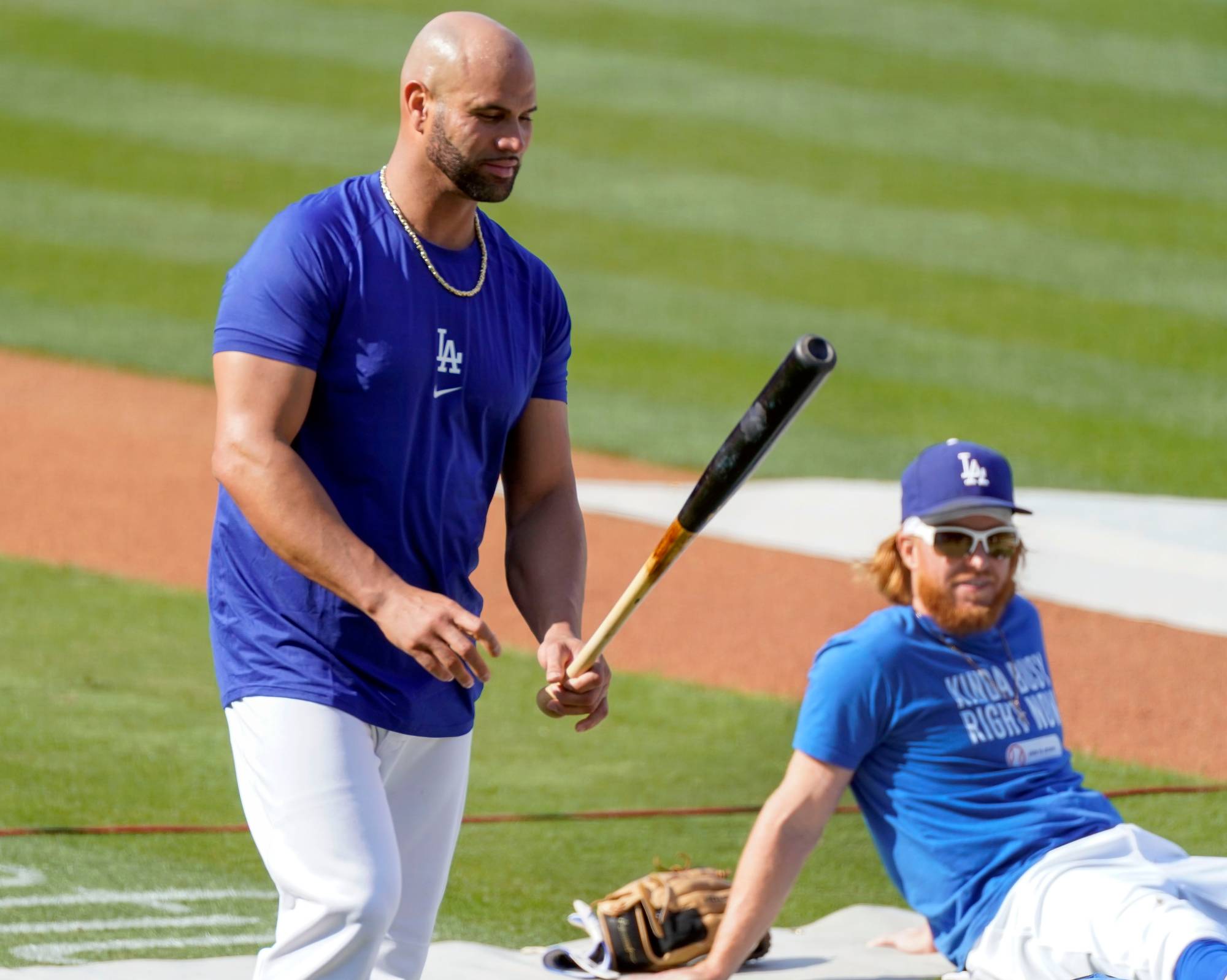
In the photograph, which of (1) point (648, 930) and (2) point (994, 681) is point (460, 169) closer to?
(2) point (994, 681)

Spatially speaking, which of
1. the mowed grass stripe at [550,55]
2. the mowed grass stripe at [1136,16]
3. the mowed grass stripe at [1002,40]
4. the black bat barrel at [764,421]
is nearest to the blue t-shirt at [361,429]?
the black bat barrel at [764,421]

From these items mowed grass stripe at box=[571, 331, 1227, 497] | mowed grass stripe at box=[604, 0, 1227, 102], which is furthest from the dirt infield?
mowed grass stripe at box=[604, 0, 1227, 102]

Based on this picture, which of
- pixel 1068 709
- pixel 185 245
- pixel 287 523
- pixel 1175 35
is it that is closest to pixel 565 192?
pixel 185 245

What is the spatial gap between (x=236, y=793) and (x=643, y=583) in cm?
346

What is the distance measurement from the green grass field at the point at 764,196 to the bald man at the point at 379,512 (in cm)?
790

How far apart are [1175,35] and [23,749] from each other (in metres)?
16.3

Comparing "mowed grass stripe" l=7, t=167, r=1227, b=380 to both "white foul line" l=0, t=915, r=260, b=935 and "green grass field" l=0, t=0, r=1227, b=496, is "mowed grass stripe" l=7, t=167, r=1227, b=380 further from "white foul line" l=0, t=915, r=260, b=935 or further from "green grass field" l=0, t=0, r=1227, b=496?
"white foul line" l=0, t=915, r=260, b=935

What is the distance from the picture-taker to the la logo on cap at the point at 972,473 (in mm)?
4875

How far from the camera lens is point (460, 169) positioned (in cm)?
362

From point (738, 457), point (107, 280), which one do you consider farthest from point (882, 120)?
point (738, 457)

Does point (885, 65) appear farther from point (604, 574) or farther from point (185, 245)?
point (604, 574)

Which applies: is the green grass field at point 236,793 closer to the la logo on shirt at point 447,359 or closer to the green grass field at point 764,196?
the la logo on shirt at point 447,359

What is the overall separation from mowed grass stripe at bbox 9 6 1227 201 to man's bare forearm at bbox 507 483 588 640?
13711mm

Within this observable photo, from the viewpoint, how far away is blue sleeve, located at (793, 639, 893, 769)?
4.69 metres
